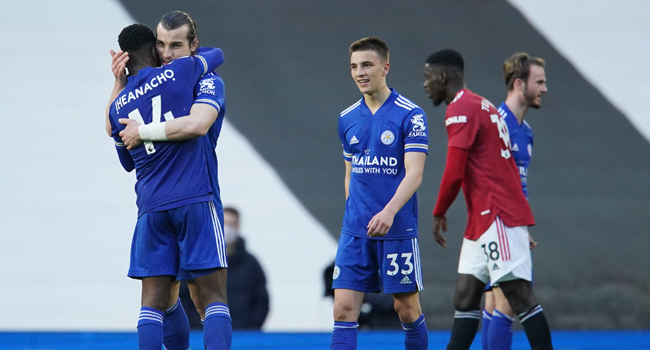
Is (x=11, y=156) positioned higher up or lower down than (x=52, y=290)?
higher up

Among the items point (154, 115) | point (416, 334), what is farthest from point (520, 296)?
point (154, 115)

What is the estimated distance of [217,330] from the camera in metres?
3.22

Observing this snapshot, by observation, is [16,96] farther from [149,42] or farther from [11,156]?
[149,42]

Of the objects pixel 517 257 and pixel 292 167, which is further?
pixel 292 167

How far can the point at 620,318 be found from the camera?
7.42 meters

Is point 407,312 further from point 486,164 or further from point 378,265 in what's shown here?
point 486,164

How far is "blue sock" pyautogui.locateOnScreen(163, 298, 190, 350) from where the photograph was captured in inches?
145

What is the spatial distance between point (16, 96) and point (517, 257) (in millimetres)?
5547

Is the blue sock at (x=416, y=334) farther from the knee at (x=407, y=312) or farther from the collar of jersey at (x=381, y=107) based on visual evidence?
the collar of jersey at (x=381, y=107)

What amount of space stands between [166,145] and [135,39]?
1.88 feet

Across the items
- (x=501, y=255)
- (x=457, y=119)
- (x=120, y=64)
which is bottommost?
(x=501, y=255)

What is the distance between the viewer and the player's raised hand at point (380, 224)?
352 centimetres

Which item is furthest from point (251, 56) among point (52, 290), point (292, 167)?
point (52, 290)

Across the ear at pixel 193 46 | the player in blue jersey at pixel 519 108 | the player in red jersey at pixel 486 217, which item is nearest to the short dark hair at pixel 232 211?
the player in blue jersey at pixel 519 108
